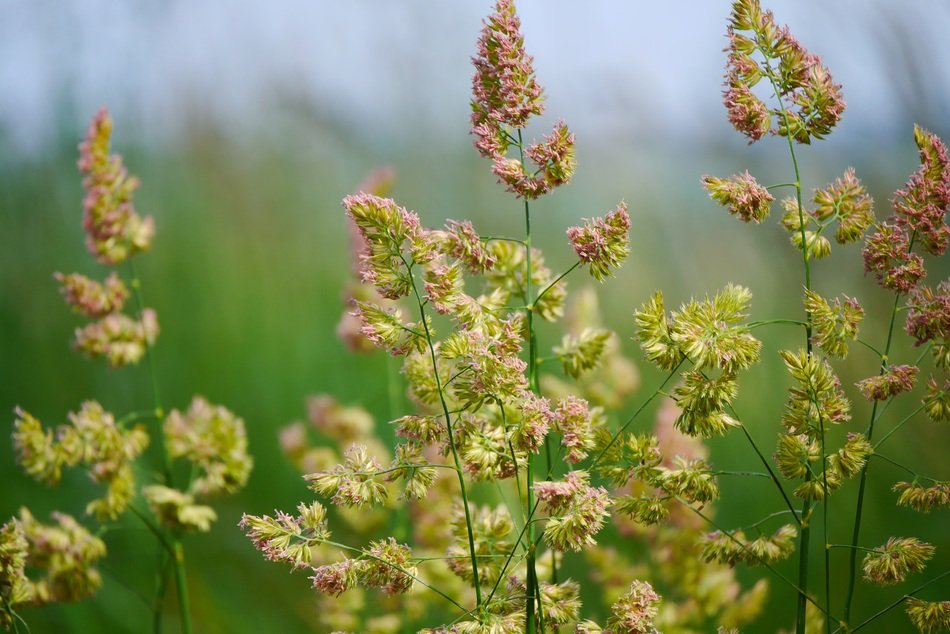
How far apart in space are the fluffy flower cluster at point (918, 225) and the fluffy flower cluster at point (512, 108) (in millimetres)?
263

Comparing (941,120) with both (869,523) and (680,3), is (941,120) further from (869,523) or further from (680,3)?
(869,523)

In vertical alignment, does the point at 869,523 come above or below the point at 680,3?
below

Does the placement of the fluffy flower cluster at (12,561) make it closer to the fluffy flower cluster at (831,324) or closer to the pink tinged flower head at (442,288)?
the pink tinged flower head at (442,288)

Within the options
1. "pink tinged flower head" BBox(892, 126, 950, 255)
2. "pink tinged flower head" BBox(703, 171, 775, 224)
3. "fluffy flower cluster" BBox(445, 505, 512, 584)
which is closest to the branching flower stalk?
"fluffy flower cluster" BBox(445, 505, 512, 584)

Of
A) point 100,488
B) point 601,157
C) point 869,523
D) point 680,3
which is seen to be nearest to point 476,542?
point 869,523

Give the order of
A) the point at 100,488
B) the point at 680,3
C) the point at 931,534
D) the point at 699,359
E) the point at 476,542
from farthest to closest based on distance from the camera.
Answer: the point at 100,488
the point at 680,3
the point at 931,534
the point at 476,542
the point at 699,359

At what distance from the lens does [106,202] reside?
1.10 m

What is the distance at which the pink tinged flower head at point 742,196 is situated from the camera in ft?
2.43

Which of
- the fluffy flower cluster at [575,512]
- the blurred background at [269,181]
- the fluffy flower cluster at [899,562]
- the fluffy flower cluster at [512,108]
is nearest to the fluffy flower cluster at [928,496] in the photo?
the fluffy flower cluster at [899,562]

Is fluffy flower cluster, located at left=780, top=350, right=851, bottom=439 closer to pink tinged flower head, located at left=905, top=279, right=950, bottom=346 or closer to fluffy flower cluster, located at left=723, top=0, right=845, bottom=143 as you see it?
pink tinged flower head, located at left=905, top=279, right=950, bottom=346

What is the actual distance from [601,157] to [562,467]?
1.61 ft

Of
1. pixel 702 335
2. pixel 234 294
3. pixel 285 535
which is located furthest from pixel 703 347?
pixel 234 294

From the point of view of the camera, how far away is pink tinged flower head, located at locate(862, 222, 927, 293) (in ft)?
2.50

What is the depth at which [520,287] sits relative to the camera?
2.81 feet
